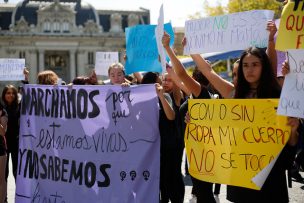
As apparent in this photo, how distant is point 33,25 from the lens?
63.2 meters

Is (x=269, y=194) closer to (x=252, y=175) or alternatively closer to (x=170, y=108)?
(x=252, y=175)

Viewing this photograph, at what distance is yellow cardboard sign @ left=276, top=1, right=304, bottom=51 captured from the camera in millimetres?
3182

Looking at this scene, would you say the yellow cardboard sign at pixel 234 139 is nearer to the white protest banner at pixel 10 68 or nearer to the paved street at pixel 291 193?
the paved street at pixel 291 193

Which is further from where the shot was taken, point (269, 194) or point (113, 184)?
point (113, 184)

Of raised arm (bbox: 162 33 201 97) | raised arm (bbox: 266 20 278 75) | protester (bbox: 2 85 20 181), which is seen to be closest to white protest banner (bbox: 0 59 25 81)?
protester (bbox: 2 85 20 181)

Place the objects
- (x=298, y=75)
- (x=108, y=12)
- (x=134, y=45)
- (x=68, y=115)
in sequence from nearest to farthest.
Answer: (x=298, y=75), (x=68, y=115), (x=134, y=45), (x=108, y=12)

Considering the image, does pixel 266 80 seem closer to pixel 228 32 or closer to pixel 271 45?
pixel 271 45

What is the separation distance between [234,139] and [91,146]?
5.67 feet

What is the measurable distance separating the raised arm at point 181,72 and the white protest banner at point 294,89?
3.77ft

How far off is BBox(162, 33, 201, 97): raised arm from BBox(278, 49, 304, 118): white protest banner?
1149 mm

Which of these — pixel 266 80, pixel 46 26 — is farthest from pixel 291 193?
pixel 46 26

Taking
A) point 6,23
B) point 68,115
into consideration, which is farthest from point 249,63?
point 6,23

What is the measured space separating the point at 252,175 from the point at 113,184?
1.65m

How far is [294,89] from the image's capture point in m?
3.16
